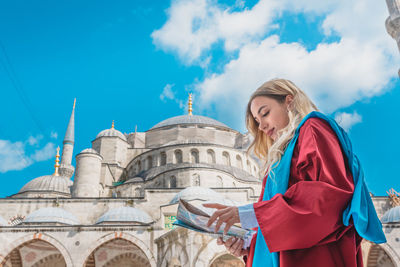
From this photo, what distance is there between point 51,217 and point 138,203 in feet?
16.2

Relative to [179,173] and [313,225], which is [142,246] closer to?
[179,173]

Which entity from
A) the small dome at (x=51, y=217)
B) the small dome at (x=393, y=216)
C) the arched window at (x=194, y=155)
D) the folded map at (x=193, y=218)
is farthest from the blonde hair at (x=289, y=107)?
the arched window at (x=194, y=155)

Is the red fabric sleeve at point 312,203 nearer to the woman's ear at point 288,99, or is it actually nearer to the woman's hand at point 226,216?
the woman's hand at point 226,216

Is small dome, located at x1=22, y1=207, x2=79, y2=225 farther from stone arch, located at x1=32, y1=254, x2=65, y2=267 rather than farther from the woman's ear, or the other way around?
the woman's ear

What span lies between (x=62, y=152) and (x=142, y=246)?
797 inches

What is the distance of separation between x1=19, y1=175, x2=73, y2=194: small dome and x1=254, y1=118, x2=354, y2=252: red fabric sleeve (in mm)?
27291

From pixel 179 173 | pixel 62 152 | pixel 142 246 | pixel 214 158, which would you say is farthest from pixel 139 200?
pixel 62 152

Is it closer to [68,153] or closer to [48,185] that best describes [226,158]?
[48,185]

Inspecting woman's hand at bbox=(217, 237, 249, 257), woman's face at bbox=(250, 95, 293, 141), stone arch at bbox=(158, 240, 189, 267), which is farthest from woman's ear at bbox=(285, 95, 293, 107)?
stone arch at bbox=(158, 240, 189, 267)

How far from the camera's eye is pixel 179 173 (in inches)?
910

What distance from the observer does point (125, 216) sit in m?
18.6

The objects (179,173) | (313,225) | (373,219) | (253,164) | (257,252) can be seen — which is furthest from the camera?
(253,164)

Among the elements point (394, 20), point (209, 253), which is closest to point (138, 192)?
point (209, 253)

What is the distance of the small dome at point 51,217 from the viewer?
18.5 meters
